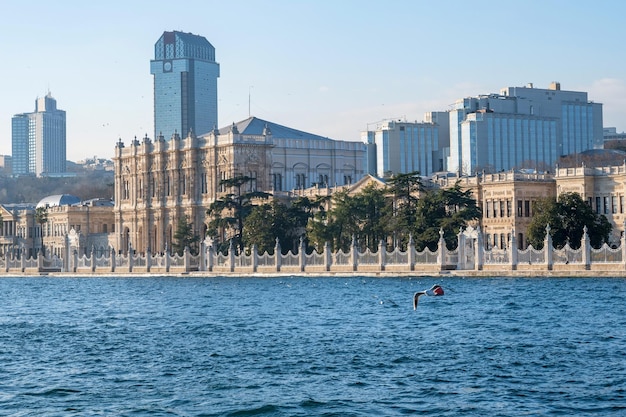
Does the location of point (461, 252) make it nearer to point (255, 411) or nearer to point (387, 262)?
point (387, 262)

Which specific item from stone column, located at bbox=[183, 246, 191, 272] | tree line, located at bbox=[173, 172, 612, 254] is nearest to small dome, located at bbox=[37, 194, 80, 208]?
tree line, located at bbox=[173, 172, 612, 254]

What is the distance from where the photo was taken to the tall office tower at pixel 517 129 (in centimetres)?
18225

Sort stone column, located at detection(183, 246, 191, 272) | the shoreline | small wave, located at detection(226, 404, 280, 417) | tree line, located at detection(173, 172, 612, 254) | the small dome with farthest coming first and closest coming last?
the small dome < stone column, located at detection(183, 246, 191, 272) < tree line, located at detection(173, 172, 612, 254) < the shoreline < small wave, located at detection(226, 404, 280, 417)

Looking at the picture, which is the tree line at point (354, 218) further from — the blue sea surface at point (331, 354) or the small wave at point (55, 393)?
the small wave at point (55, 393)

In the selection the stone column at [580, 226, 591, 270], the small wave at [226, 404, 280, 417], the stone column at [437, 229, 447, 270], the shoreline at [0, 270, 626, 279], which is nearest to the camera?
the small wave at [226, 404, 280, 417]

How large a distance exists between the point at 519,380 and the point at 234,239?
7056 centimetres

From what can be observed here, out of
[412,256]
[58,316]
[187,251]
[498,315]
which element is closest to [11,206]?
[187,251]

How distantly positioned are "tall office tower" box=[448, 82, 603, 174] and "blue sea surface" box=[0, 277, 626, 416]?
384 feet

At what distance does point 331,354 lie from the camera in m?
39.6

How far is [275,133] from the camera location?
129 metres

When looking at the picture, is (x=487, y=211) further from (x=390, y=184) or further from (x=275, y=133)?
(x=275, y=133)

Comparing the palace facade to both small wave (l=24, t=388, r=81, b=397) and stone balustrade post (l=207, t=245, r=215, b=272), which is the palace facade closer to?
stone balustrade post (l=207, t=245, r=215, b=272)

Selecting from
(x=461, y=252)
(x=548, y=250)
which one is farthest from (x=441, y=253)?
(x=548, y=250)

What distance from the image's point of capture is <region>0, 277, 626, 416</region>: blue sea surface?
31.3 metres
